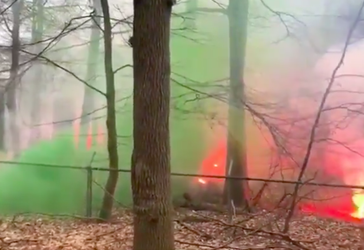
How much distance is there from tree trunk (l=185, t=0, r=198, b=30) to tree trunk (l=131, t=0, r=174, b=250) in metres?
6.36

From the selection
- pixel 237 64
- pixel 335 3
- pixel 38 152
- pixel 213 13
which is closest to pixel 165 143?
pixel 237 64

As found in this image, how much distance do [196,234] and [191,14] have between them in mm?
5955

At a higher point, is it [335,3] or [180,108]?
[335,3]

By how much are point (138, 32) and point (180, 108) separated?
21.3 feet

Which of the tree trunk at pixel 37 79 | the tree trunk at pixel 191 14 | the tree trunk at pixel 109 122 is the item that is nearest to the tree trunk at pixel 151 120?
the tree trunk at pixel 109 122

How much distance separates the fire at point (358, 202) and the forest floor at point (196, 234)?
55.2 inches

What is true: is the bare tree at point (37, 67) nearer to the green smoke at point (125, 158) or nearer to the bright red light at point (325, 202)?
the green smoke at point (125, 158)

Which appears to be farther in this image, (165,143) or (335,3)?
(335,3)

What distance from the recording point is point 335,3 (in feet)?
33.8

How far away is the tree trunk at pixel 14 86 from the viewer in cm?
1172

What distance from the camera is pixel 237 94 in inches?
388

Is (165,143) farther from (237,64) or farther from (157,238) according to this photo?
(237,64)

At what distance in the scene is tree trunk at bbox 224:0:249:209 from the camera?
9797 millimetres

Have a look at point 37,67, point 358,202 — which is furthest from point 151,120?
point 37,67
